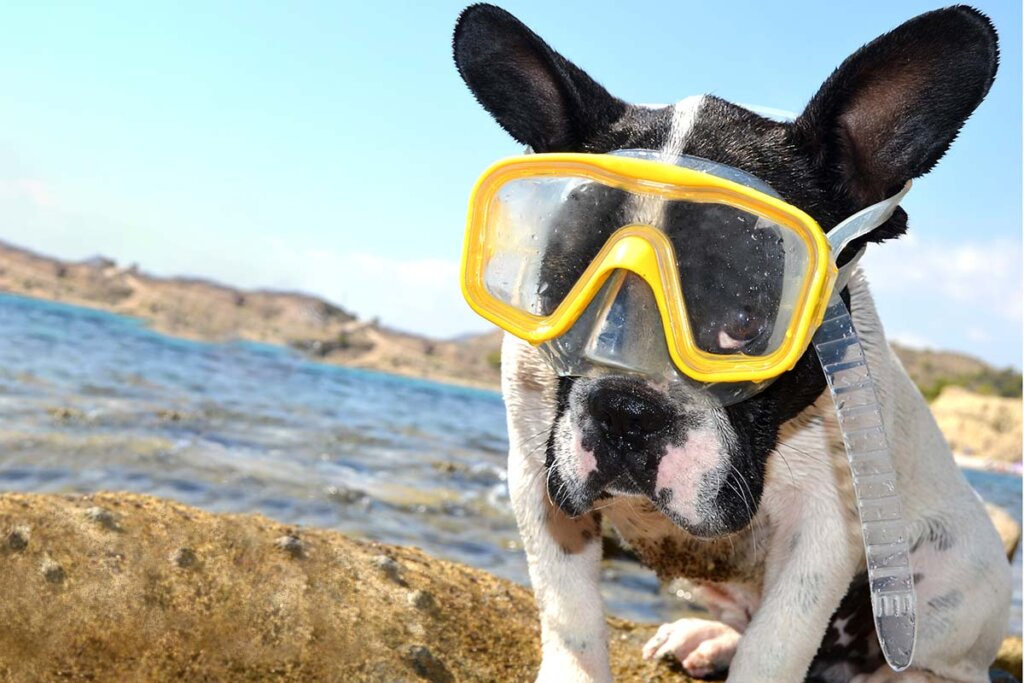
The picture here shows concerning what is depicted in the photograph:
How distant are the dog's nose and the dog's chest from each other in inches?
21.0

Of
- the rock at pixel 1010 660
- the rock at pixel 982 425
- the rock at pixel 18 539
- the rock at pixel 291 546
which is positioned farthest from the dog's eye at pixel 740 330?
the rock at pixel 982 425

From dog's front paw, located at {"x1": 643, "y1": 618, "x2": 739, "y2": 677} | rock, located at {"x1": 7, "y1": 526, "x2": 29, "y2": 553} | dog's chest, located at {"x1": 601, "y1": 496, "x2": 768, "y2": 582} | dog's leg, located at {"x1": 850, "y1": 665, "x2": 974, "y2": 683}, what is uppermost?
dog's chest, located at {"x1": 601, "y1": 496, "x2": 768, "y2": 582}

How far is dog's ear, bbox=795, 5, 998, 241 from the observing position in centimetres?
234

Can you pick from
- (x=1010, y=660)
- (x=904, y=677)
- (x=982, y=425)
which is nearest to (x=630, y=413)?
(x=904, y=677)

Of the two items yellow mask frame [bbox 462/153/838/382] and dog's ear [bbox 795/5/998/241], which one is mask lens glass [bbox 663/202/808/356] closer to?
yellow mask frame [bbox 462/153/838/382]

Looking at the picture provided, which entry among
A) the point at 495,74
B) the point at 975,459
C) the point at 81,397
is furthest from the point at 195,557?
the point at 975,459

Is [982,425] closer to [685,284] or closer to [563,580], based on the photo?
[563,580]

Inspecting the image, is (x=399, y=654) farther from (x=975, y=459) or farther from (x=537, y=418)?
(x=975, y=459)

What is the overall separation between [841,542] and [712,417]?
0.69 meters

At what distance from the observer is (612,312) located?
8.09 ft

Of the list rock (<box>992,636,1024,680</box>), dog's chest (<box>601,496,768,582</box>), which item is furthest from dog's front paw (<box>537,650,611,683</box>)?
rock (<box>992,636,1024,680</box>)

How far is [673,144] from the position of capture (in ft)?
8.96

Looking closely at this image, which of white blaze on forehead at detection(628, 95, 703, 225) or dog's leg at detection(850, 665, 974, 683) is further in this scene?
dog's leg at detection(850, 665, 974, 683)

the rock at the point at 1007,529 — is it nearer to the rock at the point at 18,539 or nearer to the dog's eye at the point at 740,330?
the dog's eye at the point at 740,330
